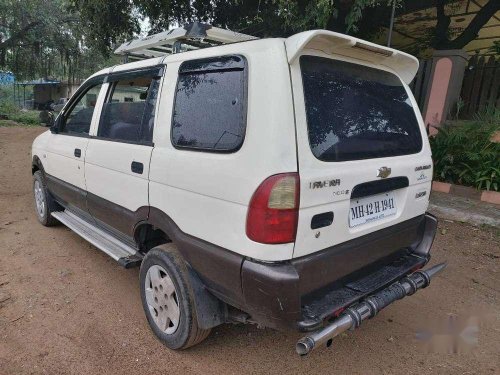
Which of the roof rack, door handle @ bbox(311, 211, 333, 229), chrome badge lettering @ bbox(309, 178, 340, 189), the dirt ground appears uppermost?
the roof rack

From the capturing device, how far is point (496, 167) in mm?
5344

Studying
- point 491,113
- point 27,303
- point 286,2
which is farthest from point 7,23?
point 491,113

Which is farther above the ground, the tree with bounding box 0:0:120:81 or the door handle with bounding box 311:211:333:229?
the tree with bounding box 0:0:120:81

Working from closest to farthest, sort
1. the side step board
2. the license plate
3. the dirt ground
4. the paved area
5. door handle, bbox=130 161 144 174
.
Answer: the license plate
the dirt ground
door handle, bbox=130 161 144 174
the side step board
the paved area

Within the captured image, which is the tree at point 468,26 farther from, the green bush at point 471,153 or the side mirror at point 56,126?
the side mirror at point 56,126

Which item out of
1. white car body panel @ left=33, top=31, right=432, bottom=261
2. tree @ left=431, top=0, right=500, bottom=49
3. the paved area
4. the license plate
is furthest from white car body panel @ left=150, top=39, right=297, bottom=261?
tree @ left=431, top=0, right=500, bottom=49

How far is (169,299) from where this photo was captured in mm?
2406

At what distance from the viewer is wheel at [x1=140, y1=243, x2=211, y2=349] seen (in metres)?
2.25

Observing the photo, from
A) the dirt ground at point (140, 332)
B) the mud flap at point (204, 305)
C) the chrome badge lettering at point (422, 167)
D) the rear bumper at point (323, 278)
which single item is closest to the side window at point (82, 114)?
the dirt ground at point (140, 332)

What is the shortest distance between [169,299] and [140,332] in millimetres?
479

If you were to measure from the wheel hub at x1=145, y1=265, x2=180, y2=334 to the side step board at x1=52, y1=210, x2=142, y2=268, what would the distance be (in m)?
0.26

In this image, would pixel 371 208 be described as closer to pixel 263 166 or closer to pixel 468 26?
pixel 263 166

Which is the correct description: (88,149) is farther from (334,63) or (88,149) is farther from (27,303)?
(334,63)

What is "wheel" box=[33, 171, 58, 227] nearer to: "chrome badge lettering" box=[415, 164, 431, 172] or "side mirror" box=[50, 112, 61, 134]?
"side mirror" box=[50, 112, 61, 134]
